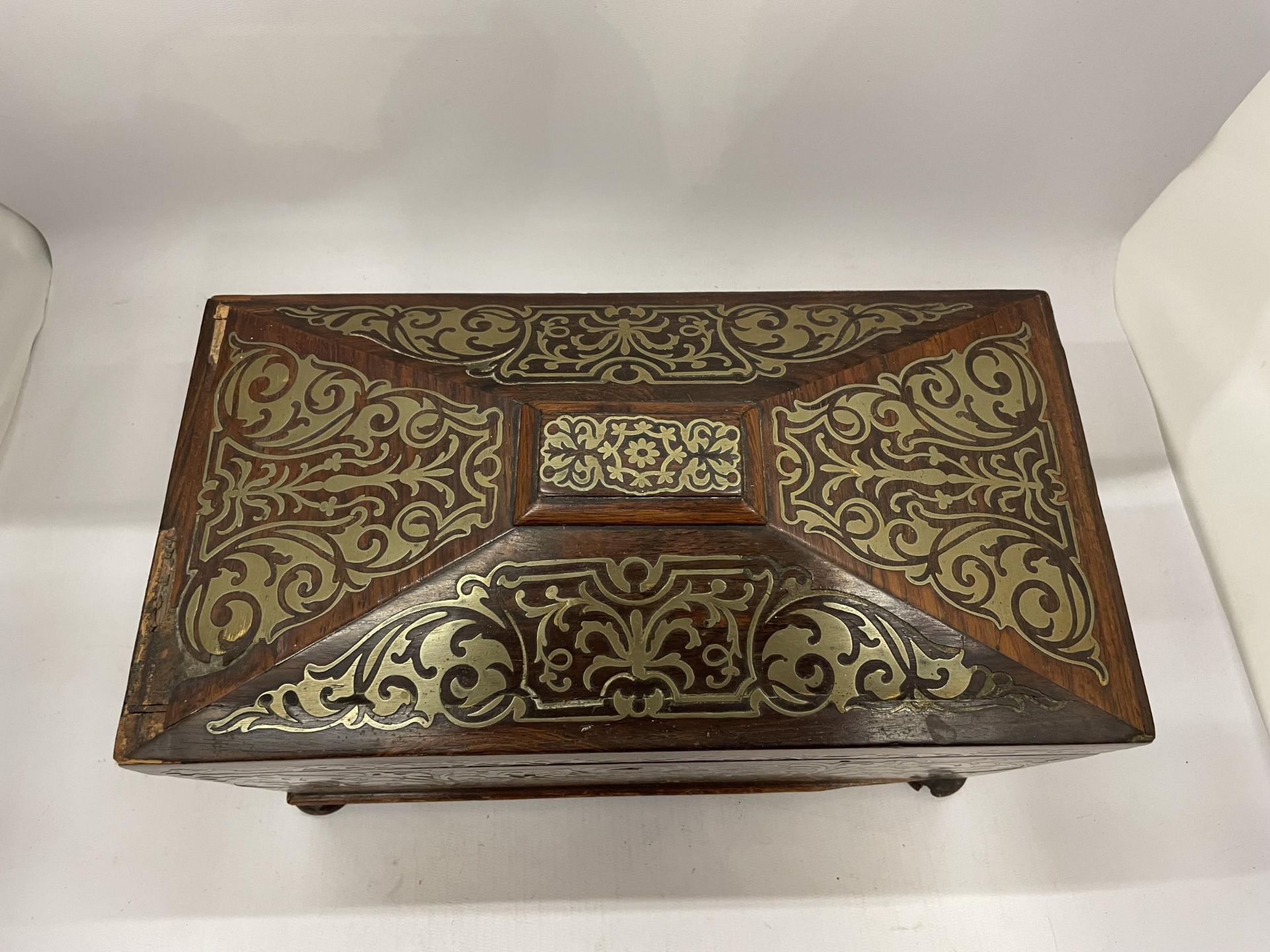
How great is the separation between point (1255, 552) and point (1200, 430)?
205 mm

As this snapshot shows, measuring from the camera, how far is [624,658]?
88 centimetres

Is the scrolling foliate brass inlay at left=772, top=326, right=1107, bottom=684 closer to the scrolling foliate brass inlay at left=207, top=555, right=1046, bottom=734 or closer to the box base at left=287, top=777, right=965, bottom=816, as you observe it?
the scrolling foliate brass inlay at left=207, top=555, right=1046, bottom=734

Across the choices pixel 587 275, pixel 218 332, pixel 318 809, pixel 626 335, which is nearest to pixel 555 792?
pixel 318 809

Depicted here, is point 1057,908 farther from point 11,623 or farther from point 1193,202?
point 11,623

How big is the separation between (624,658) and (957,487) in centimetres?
42

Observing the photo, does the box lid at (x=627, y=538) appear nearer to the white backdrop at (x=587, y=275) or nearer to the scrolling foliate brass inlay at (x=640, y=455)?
the scrolling foliate brass inlay at (x=640, y=455)

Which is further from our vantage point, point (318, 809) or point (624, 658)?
point (318, 809)

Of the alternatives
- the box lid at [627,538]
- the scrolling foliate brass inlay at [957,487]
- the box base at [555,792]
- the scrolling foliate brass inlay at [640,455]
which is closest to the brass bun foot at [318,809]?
the box base at [555,792]

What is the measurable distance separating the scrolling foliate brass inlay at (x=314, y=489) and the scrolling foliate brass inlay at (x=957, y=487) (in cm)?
37

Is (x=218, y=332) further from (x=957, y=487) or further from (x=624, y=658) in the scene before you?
(x=957, y=487)

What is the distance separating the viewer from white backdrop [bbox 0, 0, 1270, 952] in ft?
3.68

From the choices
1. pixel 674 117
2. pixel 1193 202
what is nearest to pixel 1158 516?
pixel 1193 202

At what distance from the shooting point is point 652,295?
1.14 m

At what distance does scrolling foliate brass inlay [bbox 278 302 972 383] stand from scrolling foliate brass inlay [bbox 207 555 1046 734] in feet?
0.82
